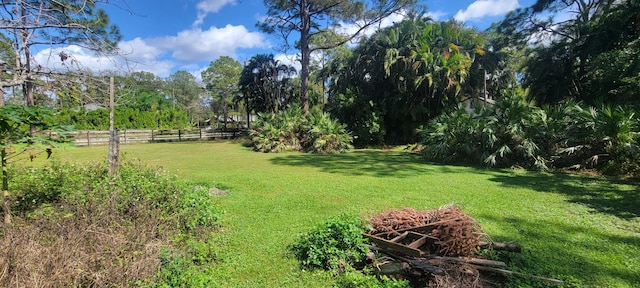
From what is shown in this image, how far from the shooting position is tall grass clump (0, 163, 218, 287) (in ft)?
7.11

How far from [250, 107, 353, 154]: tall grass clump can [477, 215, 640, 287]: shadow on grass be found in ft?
35.8

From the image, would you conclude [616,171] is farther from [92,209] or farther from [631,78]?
[92,209]

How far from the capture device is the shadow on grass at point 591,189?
197 inches

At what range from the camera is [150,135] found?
2283 centimetres

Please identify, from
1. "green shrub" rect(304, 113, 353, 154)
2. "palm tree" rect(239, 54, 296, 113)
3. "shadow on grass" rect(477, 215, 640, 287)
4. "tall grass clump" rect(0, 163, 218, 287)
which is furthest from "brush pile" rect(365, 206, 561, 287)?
"palm tree" rect(239, 54, 296, 113)

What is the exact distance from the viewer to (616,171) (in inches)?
289

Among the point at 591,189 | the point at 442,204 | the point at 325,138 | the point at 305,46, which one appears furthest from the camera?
the point at 305,46

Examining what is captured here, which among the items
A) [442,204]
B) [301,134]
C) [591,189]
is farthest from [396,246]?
[301,134]

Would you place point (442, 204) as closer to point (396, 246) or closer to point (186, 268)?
point (396, 246)

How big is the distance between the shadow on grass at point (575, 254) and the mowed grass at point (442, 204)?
0.03 ft

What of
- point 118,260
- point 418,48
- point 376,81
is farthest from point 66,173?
point 376,81

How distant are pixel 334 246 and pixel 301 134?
13.2 m

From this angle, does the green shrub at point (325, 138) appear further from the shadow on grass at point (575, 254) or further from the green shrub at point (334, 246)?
the green shrub at point (334, 246)

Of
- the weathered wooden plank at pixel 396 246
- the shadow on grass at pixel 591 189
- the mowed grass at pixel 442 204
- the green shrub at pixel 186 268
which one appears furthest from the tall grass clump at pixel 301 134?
the green shrub at pixel 186 268
